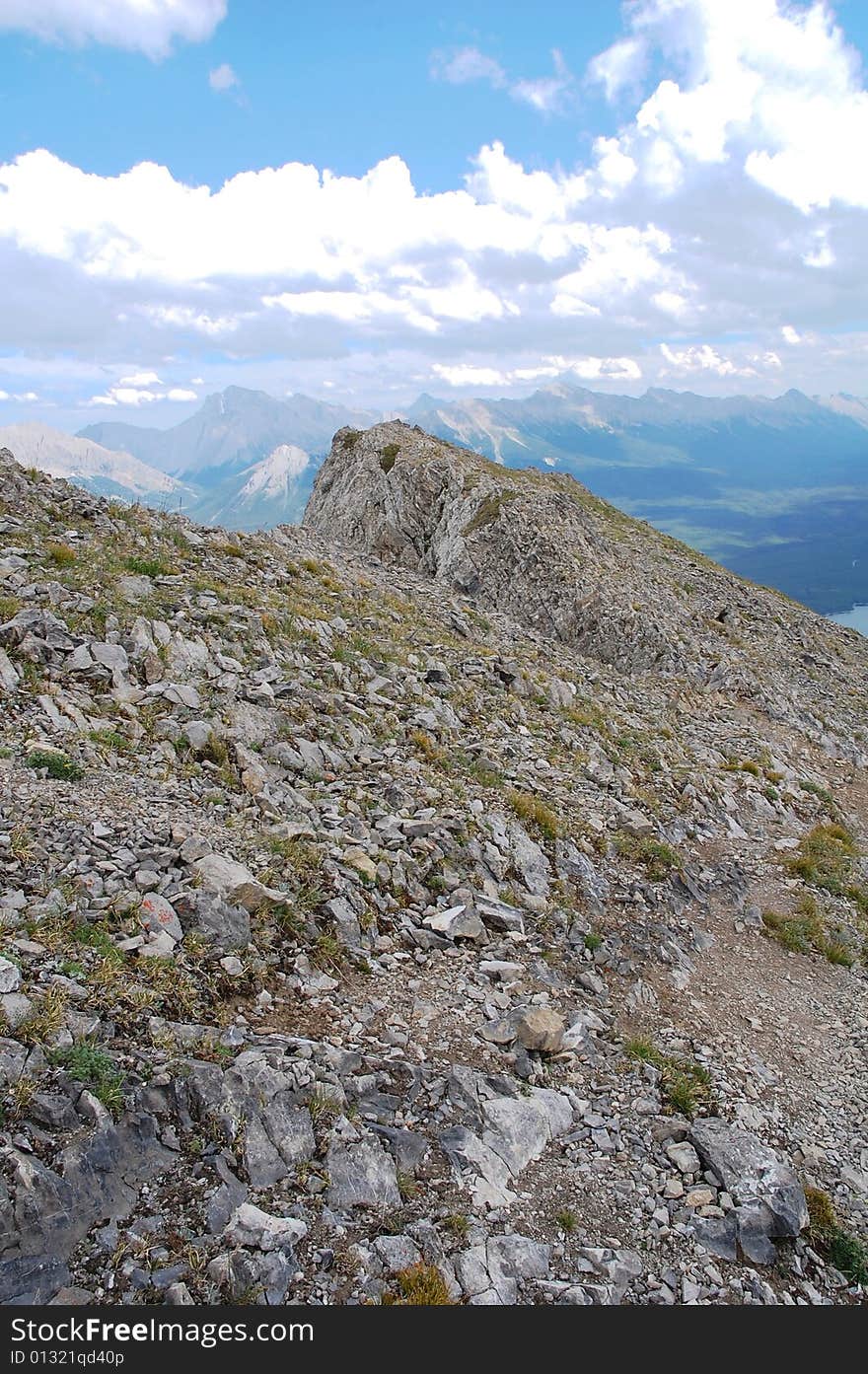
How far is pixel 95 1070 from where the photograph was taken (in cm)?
747

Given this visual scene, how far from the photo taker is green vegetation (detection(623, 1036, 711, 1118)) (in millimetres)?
10242

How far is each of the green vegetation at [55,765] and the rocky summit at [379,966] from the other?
36mm

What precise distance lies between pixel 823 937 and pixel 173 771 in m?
14.6

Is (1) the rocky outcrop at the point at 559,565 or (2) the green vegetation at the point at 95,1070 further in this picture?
(1) the rocky outcrop at the point at 559,565

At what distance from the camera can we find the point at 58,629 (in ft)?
51.5

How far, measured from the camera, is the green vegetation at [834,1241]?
28.3 ft

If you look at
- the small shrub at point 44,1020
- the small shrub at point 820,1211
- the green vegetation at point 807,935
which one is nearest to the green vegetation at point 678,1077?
the small shrub at point 820,1211

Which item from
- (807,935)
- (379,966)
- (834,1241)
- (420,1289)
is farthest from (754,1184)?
(807,935)

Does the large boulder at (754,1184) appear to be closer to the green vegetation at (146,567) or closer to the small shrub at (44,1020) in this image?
the small shrub at (44,1020)

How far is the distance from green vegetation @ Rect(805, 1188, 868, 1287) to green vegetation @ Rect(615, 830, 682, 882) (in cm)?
750

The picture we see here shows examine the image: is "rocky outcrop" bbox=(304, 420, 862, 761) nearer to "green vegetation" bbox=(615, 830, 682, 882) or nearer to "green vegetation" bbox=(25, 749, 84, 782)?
"green vegetation" bbox=(615, 830, 682, 882)

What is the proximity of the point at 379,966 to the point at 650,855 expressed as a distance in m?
8.48

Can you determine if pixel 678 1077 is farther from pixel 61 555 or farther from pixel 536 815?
pixel 61 555

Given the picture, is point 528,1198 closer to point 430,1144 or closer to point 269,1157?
point 430,1144
